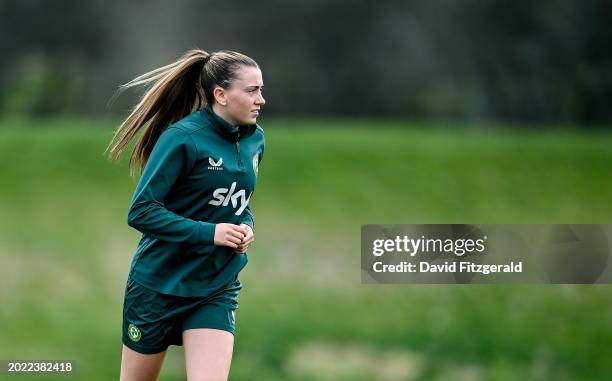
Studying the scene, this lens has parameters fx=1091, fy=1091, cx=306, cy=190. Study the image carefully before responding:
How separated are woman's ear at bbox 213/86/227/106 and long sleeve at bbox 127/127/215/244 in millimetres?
253

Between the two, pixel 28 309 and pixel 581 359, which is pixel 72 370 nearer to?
pixel 28 309

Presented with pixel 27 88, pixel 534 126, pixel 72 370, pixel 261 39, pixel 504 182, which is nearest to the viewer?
pixel 72 370

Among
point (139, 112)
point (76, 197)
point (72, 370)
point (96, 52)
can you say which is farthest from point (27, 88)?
point (139, 112)

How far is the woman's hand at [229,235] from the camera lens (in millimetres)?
4621

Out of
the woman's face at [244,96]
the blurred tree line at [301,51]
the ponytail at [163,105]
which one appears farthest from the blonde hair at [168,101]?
the blurred tree line at [301,51]

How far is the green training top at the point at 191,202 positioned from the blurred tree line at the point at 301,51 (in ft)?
58.4

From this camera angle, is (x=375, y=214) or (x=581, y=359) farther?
(x=375, y=214)

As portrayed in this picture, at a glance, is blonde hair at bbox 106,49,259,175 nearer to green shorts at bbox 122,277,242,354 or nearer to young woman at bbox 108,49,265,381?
young woman at bbox 108,49,265,381

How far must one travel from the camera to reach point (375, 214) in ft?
49.1

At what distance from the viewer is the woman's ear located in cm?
482

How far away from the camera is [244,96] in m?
4.80

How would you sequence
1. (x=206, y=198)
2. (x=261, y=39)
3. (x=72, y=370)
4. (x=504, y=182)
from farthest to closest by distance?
(x=261, y=39), (x=504, y=182), (x=72, y=370), (x=206, y=198)

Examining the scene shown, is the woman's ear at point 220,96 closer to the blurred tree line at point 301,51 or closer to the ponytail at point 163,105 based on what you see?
the ponytail at point 163,105

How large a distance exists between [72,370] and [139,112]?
660 centimetres
